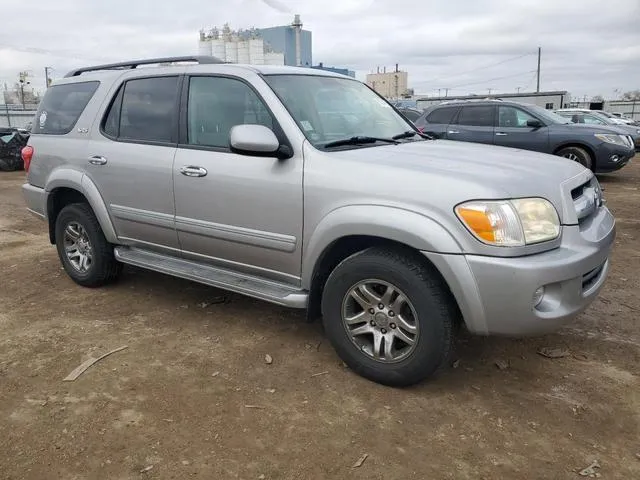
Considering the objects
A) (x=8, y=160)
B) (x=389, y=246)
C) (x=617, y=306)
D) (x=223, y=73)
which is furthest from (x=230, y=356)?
(x=8, y=160)

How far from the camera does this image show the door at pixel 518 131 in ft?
35.1

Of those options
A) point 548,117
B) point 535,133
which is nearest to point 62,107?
point 535,133

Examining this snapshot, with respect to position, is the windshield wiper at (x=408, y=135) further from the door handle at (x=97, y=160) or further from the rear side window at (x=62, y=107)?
the rear side window at (x=62, y=107)

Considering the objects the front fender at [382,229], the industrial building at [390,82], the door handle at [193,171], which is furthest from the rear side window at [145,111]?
the industrial building at [390,82]

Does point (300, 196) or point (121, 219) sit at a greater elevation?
point (300, 196)

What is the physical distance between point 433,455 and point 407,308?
79cm

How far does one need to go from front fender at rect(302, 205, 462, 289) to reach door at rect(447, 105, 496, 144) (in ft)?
27.9

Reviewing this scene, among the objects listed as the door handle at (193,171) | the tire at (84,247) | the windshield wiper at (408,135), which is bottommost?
the tire at (84,247)

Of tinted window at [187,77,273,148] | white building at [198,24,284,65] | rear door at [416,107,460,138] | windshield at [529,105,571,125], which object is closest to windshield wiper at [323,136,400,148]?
tinted window at [187,77,273,148]

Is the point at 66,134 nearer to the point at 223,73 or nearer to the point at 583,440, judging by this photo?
the point at 223,73

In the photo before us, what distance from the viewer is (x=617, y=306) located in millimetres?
4375

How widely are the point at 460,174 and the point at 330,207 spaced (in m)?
0.75

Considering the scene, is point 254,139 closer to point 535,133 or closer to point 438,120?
point 535,133

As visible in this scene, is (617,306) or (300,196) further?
(617,306)
